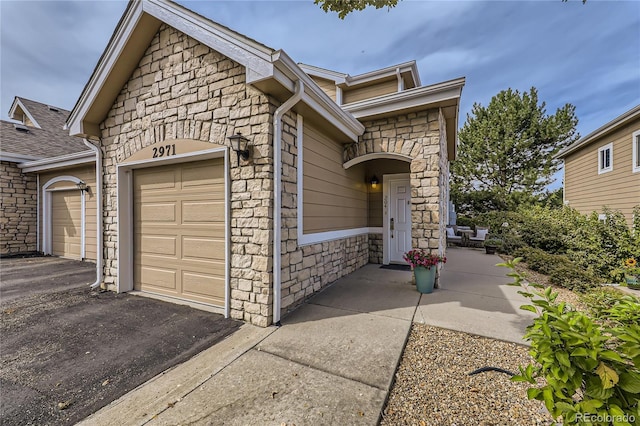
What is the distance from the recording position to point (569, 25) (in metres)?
5.43

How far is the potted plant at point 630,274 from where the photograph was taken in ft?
16.7

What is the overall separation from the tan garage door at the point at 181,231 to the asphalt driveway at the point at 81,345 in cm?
34

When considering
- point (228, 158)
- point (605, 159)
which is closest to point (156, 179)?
point (228, 158)

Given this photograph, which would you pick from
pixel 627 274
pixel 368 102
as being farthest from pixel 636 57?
pixel 368 102

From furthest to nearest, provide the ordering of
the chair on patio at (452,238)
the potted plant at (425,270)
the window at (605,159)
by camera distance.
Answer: the chair on patio at (452,238)
the window at (605,159)
the potted plant at (425,270)

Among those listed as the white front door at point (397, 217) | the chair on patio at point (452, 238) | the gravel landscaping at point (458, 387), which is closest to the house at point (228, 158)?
the white front door at point (397, 217)

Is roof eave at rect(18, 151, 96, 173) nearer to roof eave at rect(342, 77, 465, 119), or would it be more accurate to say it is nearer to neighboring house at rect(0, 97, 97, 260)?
neighboring house at rect(0, 97, 97, 260)

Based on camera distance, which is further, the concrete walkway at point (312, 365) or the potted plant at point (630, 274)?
the potted plant at point (630, 274)

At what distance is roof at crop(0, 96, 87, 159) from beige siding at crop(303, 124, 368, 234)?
989 cm

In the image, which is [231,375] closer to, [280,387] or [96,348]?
[280,387]

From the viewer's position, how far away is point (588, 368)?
0.98m

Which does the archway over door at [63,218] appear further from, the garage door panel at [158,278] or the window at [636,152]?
the window at [636,152]

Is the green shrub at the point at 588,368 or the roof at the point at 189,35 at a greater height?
the roof at the point at 189,35

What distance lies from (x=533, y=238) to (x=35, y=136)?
18.0 metres
